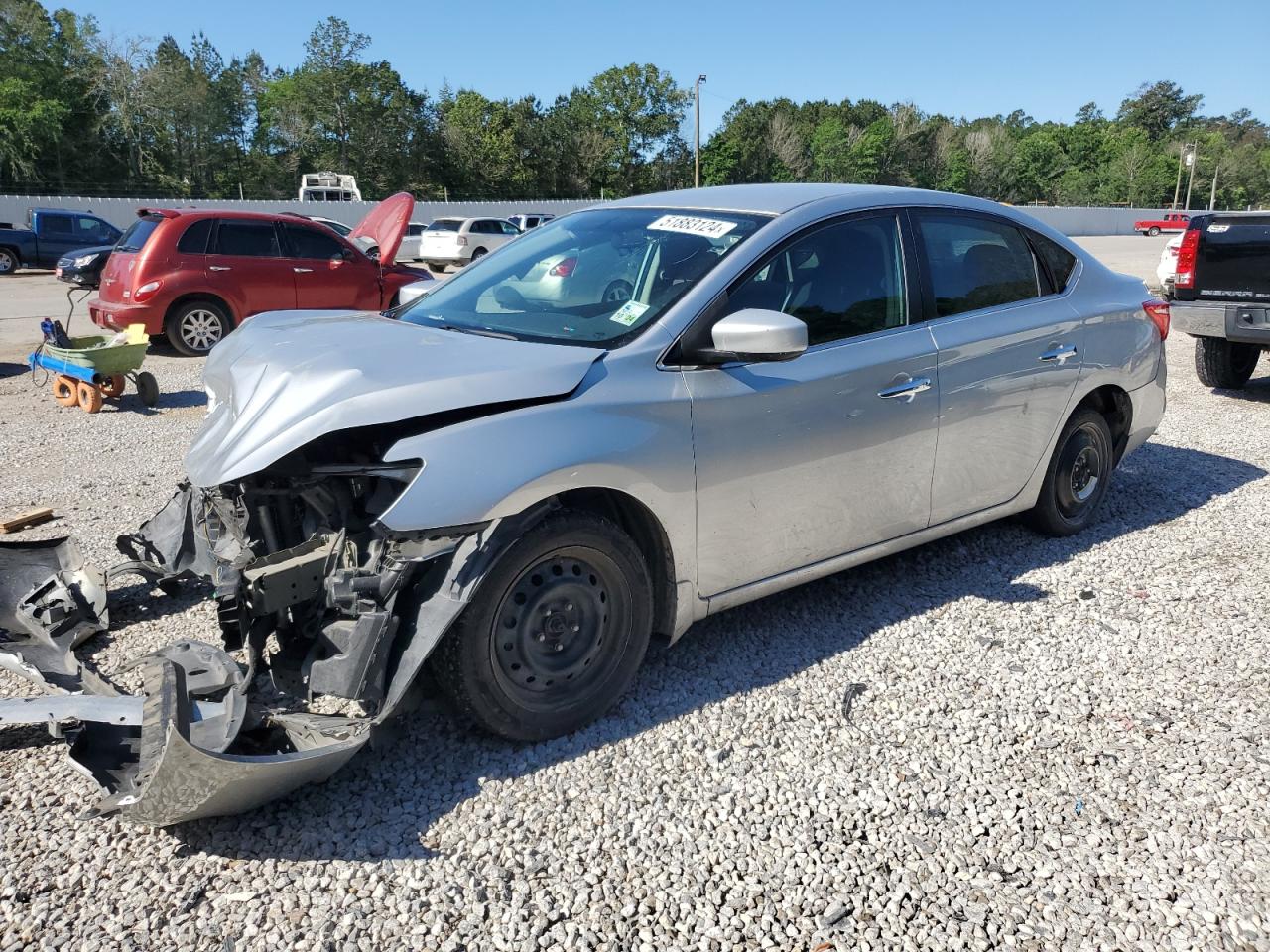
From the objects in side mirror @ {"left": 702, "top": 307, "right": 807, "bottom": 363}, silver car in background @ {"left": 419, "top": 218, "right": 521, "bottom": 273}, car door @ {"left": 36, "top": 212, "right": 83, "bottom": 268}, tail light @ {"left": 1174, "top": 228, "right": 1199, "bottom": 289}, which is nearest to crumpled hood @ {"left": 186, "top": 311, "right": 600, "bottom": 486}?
side mirror @ {"left": 702, "top": 307, "right": 807, "bottom": 363}

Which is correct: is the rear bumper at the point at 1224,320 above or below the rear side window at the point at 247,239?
below

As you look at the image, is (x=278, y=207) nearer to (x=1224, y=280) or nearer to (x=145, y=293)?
(x=145, y=293)

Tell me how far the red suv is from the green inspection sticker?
7.36 meters

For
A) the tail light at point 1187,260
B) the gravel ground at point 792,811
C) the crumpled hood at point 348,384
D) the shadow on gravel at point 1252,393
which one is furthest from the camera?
the shadow on gravel at point 1252,393

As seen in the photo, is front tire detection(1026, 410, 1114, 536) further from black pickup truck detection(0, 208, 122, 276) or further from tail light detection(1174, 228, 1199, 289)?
black pickup truck detection(0, 208, 122, 276)

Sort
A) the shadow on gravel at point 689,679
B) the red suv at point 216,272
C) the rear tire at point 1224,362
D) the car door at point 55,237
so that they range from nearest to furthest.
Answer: the shadow on gravel at point 689,679, the rear tire at point 1224,362, the red suv at point 216,272, the car door at point 55,237

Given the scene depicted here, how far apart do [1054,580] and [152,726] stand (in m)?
3.94

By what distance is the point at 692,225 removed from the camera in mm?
3754

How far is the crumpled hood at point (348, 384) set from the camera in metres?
2.82

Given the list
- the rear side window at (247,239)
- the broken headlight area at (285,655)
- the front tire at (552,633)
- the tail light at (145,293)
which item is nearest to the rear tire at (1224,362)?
the front tire at (552,633)

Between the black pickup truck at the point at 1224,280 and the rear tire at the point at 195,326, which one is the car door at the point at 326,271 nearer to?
the rear tire at the point at 195,326

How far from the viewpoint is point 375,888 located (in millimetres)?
2492

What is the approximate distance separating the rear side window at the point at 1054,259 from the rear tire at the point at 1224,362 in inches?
211

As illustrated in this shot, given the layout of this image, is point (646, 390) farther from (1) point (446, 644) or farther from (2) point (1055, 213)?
(2) point (1055, 213)
